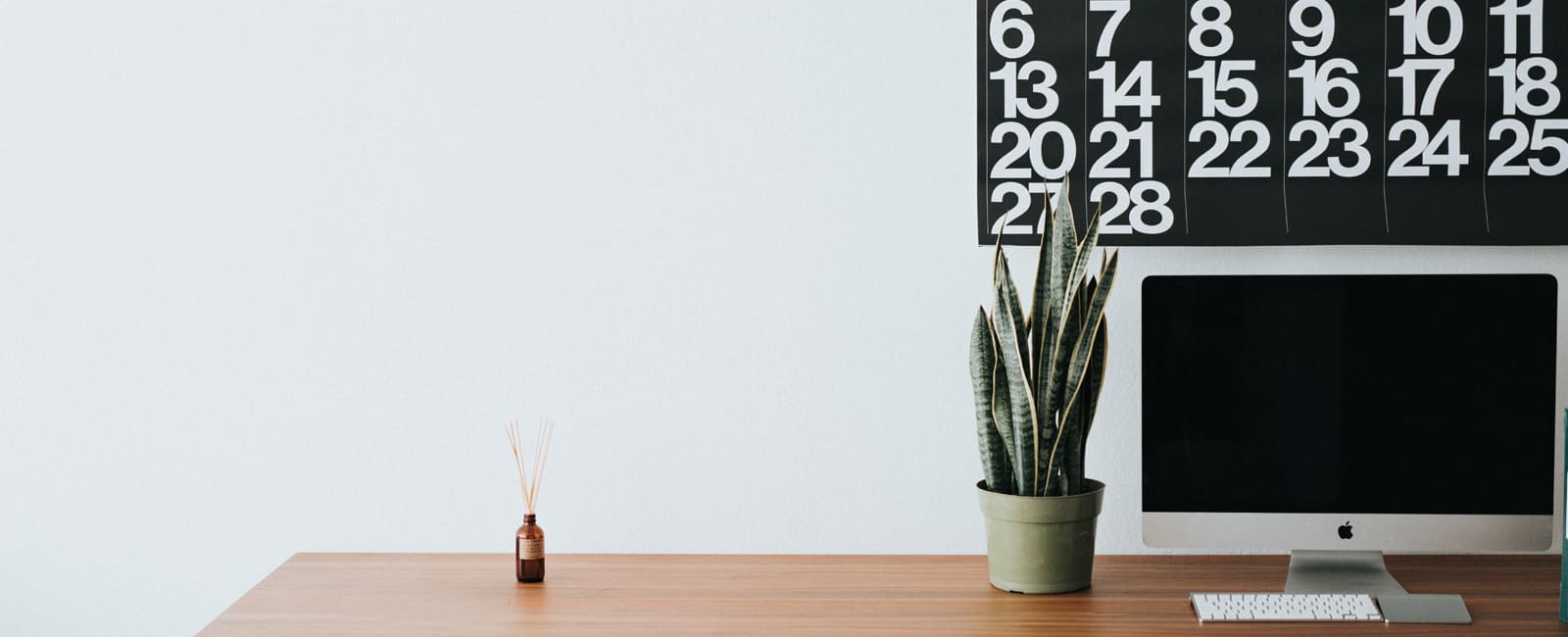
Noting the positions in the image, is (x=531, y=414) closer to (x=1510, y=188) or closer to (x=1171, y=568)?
(x=1171, y=568)

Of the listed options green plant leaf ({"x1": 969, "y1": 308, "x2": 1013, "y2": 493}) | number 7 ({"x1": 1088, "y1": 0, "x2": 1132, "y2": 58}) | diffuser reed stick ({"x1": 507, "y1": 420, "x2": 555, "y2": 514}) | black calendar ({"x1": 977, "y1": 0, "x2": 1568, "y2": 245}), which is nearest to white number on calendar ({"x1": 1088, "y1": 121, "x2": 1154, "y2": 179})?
black calendar ({"x1": 977, "y1": 0, "x2": 1568, "y2": 245})

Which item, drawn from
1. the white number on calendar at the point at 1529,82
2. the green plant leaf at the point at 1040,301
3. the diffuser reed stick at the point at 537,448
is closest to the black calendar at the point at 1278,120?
the white number on calendar at the point at 1529,82

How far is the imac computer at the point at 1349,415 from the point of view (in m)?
1.52

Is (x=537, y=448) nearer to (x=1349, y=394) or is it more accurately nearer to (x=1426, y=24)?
(x=1349, y=394)

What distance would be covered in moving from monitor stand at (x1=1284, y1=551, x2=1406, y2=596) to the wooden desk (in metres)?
0.04

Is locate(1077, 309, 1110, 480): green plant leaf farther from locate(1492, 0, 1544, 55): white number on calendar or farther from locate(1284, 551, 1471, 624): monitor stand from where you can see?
locate(1492, 0, 1544, 55): white number on calendar

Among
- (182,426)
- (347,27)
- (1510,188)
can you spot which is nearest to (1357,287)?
(1510,188)

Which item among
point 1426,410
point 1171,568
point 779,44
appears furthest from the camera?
point 779,44

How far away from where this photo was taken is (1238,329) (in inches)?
60.8

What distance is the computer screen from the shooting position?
4.98 feet

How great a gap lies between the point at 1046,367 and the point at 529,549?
0.72 meters

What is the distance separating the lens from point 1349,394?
1538 millimetres

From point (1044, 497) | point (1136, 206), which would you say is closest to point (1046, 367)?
point (1044, 497)

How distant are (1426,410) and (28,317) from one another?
199 centimetres
